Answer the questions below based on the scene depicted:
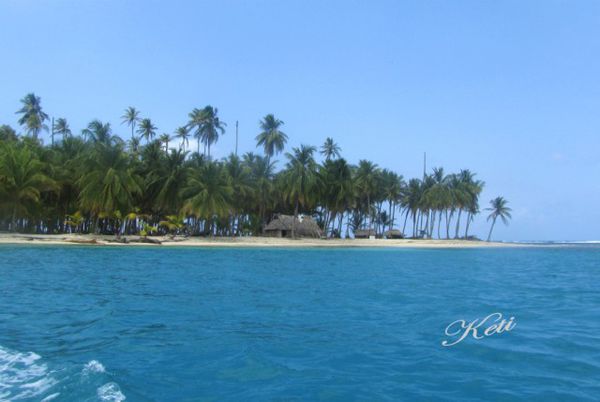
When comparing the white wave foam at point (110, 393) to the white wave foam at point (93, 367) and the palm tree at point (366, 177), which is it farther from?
the palm tree at point (366, 177)

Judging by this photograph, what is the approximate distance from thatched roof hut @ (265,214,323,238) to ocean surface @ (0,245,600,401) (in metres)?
46.6

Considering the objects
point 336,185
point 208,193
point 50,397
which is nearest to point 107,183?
point 208,193

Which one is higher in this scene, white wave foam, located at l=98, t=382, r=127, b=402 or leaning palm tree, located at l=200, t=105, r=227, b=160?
leaning palm tree, located at l=200, t=105, r=227, b=160

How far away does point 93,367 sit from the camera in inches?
221

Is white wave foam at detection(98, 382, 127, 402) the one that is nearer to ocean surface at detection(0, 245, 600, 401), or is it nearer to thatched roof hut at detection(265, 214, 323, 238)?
ocean surface at detection(0, 245, 600, 401)

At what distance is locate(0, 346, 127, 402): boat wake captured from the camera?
478 centimetres

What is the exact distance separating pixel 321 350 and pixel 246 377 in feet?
4.82

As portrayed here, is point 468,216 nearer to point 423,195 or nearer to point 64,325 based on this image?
point 423,195

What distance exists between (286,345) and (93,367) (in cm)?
260

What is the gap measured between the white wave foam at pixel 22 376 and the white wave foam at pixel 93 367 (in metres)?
0.36

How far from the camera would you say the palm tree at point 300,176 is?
58.2 metres

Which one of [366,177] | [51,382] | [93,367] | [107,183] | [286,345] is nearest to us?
[51,382]

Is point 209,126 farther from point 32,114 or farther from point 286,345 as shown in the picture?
point 286,345

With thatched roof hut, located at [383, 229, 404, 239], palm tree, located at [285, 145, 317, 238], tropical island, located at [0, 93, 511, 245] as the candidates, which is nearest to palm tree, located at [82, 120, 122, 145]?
tropical island, located at [0, 93, 511, 245]
